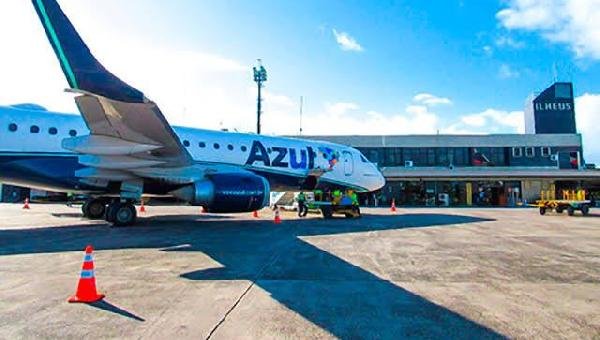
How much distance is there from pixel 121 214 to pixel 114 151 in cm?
300

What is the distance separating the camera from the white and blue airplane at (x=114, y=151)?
7.75 metres

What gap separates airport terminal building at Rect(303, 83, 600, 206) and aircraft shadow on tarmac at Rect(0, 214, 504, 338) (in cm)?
2892

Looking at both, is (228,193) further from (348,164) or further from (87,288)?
(348,164)

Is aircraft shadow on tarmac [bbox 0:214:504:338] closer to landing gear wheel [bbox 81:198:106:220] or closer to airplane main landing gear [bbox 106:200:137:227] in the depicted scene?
airplane main landing gear [bbox 106:200:137:227]

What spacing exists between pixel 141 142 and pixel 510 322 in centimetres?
1025

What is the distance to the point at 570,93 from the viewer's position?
48.1m

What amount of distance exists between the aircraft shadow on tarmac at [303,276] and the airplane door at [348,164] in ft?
25.1

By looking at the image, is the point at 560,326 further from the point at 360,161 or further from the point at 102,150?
the point at 360,161

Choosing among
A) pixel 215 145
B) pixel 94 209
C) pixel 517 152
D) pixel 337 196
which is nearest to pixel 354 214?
pixel 337 196

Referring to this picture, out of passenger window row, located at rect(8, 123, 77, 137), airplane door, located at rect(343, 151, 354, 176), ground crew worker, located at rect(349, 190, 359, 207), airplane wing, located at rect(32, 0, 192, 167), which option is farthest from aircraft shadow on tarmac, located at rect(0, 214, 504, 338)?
airplane door, located at rect(343, 151, 354, 176)

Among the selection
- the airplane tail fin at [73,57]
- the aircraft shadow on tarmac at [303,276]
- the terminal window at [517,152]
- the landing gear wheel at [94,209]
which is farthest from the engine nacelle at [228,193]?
the terminal window at [517,152]

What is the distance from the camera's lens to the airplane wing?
25.0 feet

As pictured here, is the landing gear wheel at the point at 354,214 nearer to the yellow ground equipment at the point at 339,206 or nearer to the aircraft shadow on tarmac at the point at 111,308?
the yellow ground equipment at the point at 339,206

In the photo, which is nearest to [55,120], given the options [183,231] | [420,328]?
[183,231]
